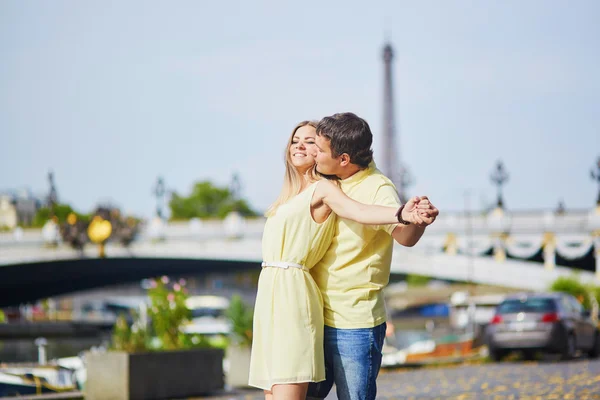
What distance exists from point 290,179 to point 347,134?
43 cm

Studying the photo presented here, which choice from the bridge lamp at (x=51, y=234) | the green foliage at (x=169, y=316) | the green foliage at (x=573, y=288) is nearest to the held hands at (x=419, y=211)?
the green foliage at (x=169, y=316)

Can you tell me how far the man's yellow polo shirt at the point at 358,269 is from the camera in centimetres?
395

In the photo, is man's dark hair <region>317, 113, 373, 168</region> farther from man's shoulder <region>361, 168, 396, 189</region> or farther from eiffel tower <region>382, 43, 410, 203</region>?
eiffel tower <region>382, 43, 410, 203</region>

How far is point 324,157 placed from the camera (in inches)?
161

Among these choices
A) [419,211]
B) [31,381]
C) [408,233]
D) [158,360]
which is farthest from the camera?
[31,381]

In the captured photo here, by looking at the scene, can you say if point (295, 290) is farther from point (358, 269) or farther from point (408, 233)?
point (408, 233)

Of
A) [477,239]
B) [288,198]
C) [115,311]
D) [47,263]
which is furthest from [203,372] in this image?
[115,311]

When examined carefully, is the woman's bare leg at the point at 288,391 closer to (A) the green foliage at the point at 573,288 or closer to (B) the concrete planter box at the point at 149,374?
(B) the concrete planter box at the point at 149,374

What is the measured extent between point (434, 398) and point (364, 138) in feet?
21.5

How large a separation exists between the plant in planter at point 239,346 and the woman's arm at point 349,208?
9.23m

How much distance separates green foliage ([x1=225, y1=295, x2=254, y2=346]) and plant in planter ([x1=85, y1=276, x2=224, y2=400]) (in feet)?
3.53

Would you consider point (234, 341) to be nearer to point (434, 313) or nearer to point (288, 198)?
point (288, 198)

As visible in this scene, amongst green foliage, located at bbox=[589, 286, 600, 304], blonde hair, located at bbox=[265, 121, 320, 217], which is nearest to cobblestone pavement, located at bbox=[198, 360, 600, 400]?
blonde hair, located at bbox=[265, 121, 320, 217]

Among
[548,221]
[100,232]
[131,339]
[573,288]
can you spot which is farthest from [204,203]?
[131,339]
